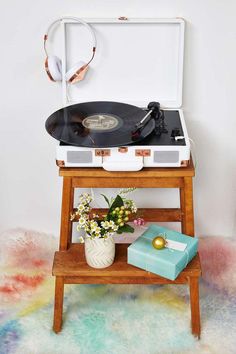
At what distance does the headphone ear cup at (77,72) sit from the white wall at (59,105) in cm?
10

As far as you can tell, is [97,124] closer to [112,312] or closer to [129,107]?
[129,107]

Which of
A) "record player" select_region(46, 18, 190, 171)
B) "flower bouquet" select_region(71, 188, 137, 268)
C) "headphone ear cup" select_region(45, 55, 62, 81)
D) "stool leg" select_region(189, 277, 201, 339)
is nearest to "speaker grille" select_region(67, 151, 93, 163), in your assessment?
"record player" select_region(46, 18, 190, 171)

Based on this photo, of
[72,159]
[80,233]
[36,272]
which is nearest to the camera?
[72,159]

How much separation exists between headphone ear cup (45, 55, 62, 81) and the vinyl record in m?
0.12

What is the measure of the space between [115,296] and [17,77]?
858mm

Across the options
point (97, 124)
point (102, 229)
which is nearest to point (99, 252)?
point (102, 229)

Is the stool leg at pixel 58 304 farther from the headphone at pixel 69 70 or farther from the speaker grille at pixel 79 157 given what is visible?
the headphone at pixel 69 70

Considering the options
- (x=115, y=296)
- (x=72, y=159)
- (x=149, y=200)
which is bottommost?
(x=115, y=296)

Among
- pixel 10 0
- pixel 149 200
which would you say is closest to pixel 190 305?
pixel 149 200

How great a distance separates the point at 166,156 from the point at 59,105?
0.52 metres

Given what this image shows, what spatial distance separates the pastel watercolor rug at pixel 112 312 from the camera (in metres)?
1.96

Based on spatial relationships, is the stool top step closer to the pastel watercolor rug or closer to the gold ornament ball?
the gold ornament ball

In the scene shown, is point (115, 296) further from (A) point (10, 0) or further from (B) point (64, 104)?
(A) point (10, 0)

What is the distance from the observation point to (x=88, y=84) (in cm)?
215
